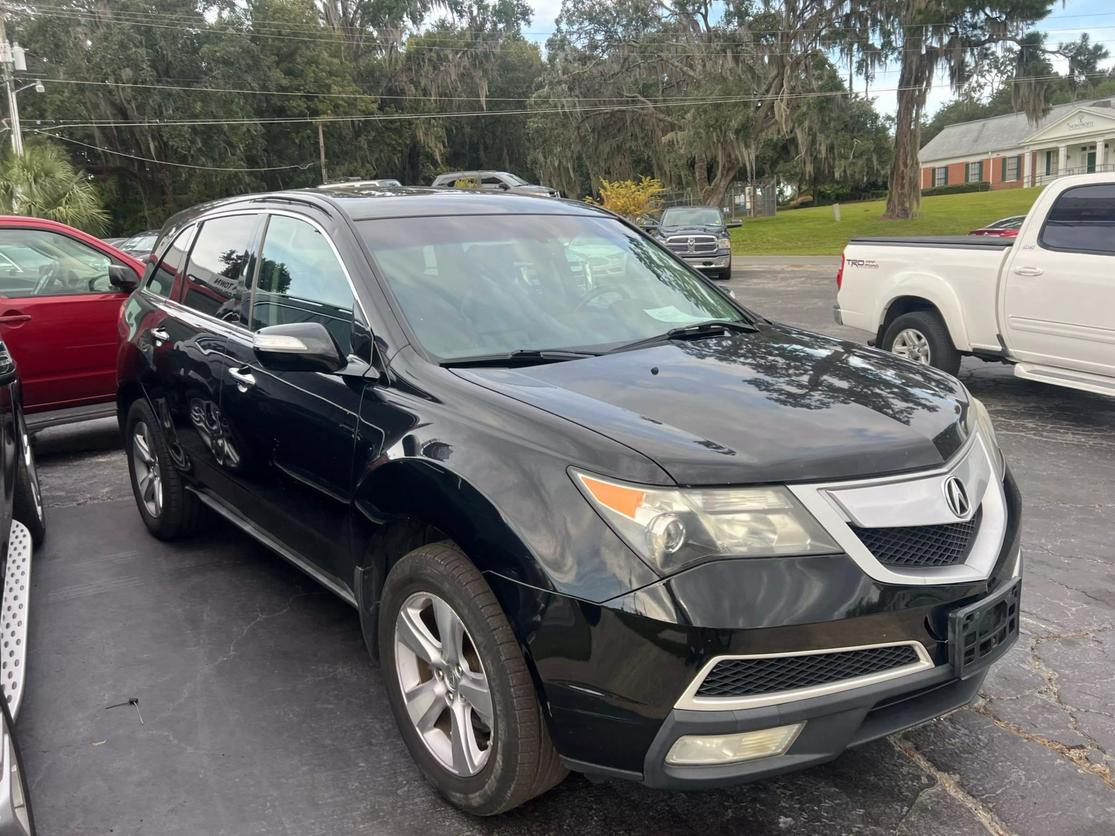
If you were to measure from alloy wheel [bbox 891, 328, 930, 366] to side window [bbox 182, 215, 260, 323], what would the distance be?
5.92 metres

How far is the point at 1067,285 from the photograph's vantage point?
22.9ft

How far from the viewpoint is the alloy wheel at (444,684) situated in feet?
8.68

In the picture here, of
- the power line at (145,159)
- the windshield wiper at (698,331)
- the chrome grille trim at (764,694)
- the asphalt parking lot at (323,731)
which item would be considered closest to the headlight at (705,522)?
the chrome grille trim at (764,694)

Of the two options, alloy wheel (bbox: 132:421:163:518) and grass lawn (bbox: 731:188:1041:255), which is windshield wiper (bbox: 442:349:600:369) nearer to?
alloy wheel (bbox: 132:421:163:518)

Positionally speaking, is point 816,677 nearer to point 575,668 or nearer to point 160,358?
point 575,668

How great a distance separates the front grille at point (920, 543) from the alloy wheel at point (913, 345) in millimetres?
6109

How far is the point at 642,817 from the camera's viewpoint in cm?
279

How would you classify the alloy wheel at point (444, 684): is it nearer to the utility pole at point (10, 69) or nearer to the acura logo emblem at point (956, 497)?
the acura logo emblem at point (956, 497)

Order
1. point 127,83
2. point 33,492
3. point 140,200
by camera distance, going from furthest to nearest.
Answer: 1. point 140,200
2. point 127,83
3. point 33,492

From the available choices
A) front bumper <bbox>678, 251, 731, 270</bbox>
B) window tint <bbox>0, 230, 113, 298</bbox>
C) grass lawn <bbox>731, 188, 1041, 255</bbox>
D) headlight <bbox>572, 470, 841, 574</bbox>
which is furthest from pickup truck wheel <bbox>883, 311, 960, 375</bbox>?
grass lawn <bbox>731, 188, 1041, 255</bbox>

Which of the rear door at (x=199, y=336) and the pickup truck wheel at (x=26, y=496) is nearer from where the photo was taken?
the rear door at (x=199, y=336)

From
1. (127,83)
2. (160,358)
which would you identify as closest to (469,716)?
(160,358)

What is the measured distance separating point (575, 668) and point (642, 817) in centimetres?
76

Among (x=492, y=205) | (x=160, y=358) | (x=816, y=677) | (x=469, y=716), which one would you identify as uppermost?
(x=492, y=205)
